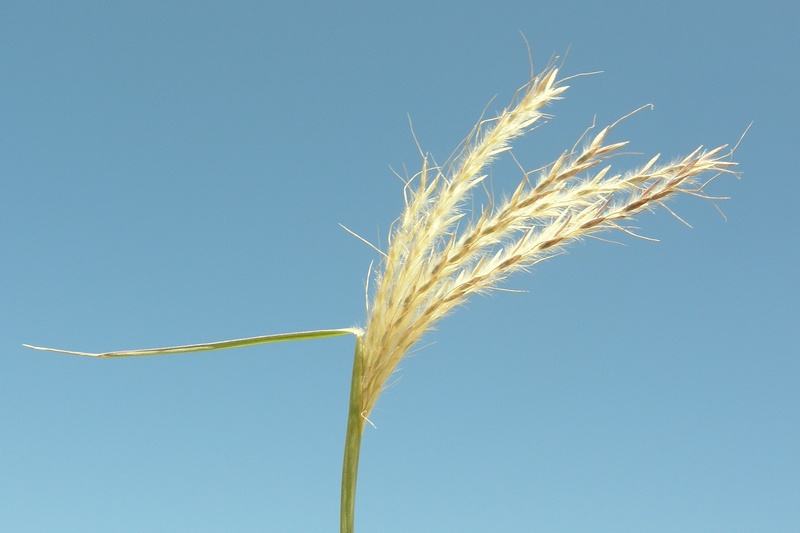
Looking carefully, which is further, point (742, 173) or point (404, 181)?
point (404, 181)

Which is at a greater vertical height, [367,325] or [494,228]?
[494,228]

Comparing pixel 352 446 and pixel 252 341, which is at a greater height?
pixel 252 341

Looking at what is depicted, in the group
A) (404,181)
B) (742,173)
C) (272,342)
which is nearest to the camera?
(272,342)

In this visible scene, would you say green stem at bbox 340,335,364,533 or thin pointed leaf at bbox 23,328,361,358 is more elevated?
thin pointed leaf at bbox 23,328,361,358

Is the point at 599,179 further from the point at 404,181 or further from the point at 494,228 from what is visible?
the point at 404,181

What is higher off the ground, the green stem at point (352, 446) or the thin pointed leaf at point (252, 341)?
the thin pointed leaf at point (252, 341)

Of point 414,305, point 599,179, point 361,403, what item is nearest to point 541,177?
point 599,179

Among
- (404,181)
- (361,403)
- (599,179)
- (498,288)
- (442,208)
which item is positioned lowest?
(361,403)

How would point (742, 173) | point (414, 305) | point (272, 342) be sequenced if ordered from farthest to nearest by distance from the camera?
1. point (742, 173)
2. point (272, 342)
3. point (414, 305)
